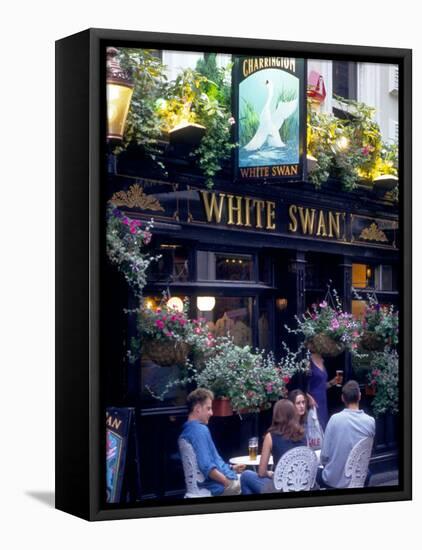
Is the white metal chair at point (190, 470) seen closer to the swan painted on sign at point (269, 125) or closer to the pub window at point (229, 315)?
the pub window at point (229, 315)

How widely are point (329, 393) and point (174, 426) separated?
148cm

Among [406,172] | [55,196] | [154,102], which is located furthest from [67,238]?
[406,172]

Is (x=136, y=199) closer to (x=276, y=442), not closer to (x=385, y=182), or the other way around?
(x=276, y=442)

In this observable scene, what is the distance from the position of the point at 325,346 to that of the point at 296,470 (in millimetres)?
1041

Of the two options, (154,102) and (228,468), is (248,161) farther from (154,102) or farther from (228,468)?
(228,468)

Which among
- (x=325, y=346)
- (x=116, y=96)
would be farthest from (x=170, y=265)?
(x=325, y=346)

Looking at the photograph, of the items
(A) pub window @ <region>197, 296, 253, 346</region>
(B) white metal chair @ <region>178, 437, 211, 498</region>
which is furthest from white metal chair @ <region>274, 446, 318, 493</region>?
(A) pub window @ <region>197, 296, 253, 346</region>

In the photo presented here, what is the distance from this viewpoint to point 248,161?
12.4 metres

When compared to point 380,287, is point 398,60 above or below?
above

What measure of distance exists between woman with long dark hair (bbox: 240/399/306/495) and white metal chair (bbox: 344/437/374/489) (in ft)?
1.62

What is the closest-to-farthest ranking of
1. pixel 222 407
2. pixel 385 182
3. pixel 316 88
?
pixel 222 407 → pixel 316 88 → pixel 385 182

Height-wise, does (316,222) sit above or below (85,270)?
above

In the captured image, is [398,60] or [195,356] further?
[398,60]

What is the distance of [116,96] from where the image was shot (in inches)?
465
